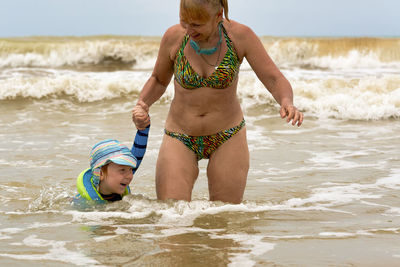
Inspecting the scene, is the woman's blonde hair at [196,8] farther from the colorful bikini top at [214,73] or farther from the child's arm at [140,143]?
the child's arm at [140,143]

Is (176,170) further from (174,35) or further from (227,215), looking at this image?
(174,35)

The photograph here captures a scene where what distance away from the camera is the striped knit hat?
4.52m

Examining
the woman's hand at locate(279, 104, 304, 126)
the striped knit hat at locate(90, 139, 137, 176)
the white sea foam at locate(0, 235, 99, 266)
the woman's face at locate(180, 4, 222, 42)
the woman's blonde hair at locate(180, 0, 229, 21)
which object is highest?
the woman's blonde hair at locate(180, 0, 229, 21)

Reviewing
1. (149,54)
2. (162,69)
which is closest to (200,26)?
(162,69)

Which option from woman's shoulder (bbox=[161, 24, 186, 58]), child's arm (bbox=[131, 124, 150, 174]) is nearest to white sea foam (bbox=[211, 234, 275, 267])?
child's arm (bbox=[131, 124, 150, 174])

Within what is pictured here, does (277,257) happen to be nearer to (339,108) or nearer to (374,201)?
(374,201)

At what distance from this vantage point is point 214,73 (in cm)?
421

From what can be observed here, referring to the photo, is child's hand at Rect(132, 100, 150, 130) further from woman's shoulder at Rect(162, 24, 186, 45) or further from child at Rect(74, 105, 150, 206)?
woman's shoulder at Rect(162, 24, 186, 45)

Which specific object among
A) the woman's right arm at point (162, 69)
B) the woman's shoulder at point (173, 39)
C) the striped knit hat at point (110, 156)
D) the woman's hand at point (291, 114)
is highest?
the woman's shoulder at point (173, 39)

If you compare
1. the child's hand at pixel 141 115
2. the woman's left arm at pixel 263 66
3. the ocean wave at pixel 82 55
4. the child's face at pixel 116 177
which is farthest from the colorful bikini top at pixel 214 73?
→ the ocean wave at pixel 82 55

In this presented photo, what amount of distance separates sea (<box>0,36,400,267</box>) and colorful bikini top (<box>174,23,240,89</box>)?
92cm

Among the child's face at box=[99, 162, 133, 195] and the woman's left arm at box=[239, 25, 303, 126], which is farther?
the child's face at box=[99, 162, 133, 195]

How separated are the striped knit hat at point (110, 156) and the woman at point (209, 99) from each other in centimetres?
26

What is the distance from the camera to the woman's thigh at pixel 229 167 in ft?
14.5
